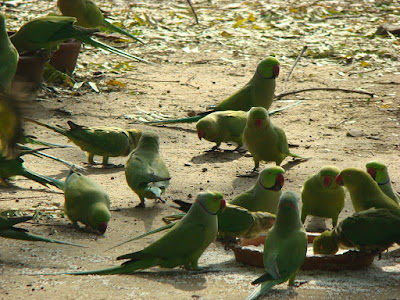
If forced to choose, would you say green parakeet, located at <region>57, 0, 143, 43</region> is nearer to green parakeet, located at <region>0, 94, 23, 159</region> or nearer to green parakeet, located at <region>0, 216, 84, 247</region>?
green parakeet, located at <region>0, 216, 84, 247</region>

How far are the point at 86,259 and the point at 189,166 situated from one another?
81.5 inches

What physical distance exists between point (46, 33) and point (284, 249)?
3796 mm

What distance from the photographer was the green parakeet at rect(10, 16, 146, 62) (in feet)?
19.6

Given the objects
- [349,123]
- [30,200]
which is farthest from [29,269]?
[349,123]

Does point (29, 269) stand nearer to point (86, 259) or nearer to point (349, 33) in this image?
point (86, 259)

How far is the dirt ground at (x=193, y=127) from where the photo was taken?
325 cm

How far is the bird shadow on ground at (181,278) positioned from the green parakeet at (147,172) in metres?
0.85

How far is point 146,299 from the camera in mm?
2963

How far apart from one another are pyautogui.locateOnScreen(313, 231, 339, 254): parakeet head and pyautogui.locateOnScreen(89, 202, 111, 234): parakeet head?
4.47 ft

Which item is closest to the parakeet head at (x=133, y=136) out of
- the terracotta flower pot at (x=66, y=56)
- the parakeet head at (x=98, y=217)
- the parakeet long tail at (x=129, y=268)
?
the parakeet head at (x=98, y=217)

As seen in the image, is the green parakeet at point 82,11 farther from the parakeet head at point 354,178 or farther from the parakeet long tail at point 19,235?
the parakeet long tail at point 19,235

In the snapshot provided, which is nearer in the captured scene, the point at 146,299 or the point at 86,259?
the point at 146,299

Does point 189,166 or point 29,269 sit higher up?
point 29,269

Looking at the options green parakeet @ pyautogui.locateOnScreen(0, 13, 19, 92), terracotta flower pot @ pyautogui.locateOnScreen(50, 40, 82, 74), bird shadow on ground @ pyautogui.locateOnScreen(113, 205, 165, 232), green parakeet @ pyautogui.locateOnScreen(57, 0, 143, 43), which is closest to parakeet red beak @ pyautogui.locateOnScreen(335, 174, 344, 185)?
bird shadow on ground @ pyautogui.locateOnScreen(113, 205, 165, 232)
